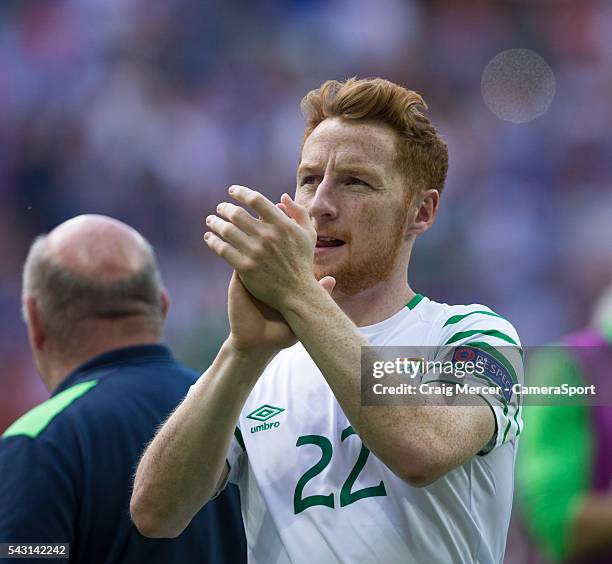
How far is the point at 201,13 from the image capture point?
991cm

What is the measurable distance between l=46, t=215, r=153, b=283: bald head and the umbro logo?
2.87 ft

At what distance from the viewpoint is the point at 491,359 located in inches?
92.3

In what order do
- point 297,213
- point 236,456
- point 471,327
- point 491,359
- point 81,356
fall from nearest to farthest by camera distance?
point 297,213 → point 491,359 → point 471,327 → point 236,456 → point 81,356

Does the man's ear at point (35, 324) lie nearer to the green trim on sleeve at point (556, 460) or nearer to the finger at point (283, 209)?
the finger at point (283, 209)

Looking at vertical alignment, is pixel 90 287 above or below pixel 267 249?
above

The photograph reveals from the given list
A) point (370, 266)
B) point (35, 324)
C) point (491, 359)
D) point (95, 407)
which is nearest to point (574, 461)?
point (491, 359)

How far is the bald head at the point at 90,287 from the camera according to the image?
3.24 meters

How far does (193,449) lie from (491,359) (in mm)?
695

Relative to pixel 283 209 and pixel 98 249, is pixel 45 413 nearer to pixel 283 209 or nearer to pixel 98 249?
pixel 98 249

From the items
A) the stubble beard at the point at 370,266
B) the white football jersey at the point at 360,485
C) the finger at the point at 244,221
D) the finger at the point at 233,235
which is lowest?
the white football jersey at the point at 360,485

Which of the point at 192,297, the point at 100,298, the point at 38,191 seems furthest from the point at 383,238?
the point at 38,191

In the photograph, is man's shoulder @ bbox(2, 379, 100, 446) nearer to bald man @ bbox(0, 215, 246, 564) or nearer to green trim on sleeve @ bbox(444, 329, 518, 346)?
bald man @ bbox(0, 215, 246, 564)

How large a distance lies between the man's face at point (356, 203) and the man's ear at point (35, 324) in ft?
3.51

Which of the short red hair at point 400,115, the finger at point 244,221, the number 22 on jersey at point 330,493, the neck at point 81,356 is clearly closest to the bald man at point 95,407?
the neck at point 81,356
